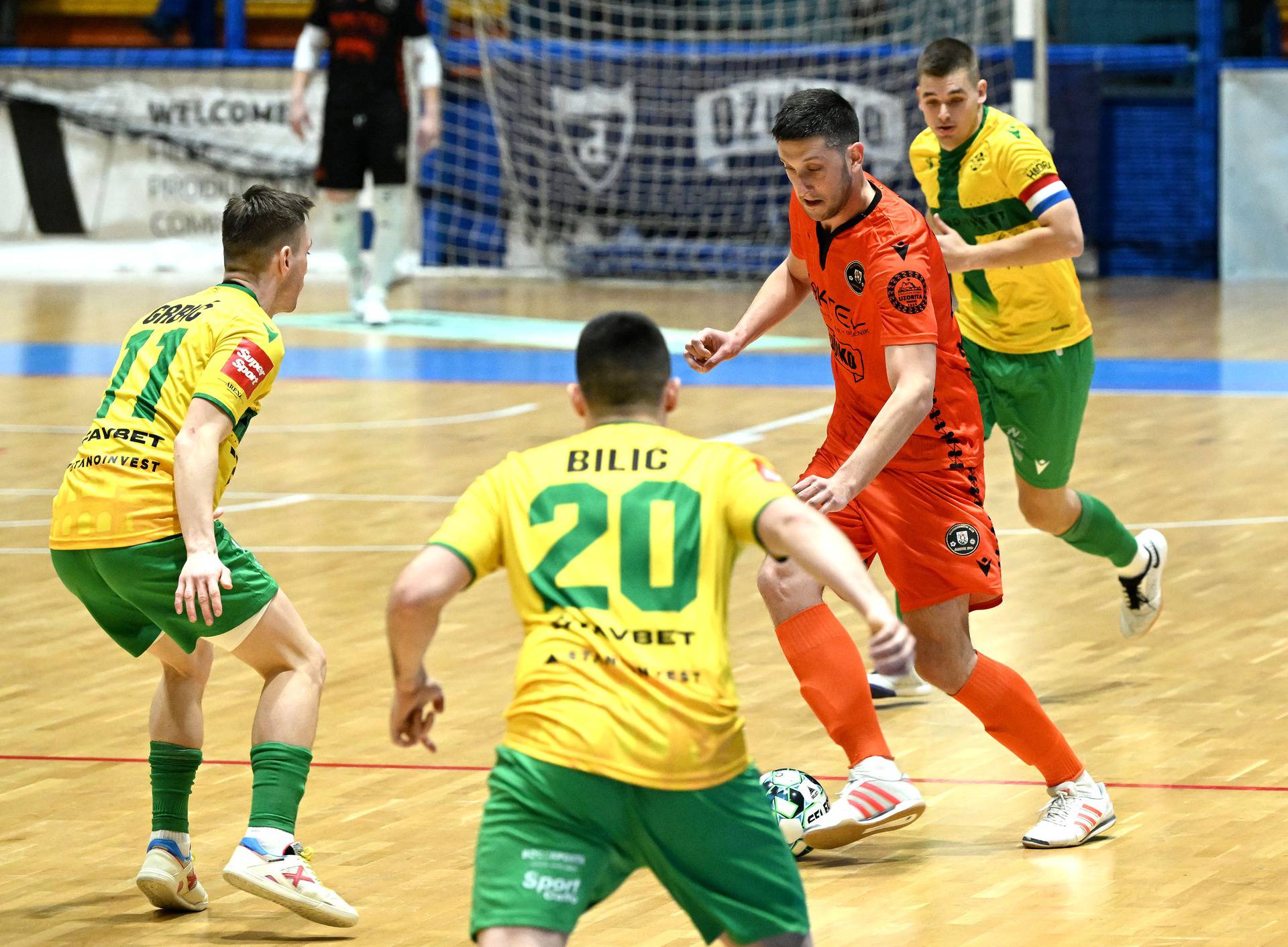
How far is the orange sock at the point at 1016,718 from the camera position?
4773mm

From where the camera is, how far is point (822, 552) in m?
3.02

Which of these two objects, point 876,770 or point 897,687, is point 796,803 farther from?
point 897,687

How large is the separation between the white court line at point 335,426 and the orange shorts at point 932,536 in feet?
21.3

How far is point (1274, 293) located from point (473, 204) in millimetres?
7088

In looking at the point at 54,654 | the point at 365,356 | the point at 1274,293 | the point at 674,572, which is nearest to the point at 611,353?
the point at 674,572

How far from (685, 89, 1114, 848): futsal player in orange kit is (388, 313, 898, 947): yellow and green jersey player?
1404 mm

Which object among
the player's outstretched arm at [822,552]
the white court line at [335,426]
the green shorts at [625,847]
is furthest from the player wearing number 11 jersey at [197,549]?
the white court line at [335,426]

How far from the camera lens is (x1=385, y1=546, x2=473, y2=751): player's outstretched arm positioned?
3080 mm

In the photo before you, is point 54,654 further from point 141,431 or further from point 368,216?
point 368,216

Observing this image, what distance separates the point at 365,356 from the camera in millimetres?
14047

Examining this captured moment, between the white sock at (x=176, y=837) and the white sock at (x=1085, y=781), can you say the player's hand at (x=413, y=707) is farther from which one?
the white sock at (x=1085, y=781)

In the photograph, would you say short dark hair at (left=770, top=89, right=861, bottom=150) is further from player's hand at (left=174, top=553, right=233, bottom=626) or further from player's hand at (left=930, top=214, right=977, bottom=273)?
player's hand at (left=174, top=553, right=233, bottom=626)

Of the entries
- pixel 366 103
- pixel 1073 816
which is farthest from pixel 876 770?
pixel 366 103

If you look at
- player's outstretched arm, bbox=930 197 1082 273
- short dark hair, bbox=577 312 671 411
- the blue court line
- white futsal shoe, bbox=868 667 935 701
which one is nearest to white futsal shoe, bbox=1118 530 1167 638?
white futsal shoe, bbox=868 667 935 701
